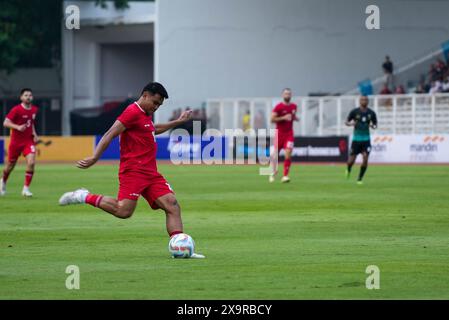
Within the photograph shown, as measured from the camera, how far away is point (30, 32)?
223ft

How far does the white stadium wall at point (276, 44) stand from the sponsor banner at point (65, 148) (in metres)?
5.80

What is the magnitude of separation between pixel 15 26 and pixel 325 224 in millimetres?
49747

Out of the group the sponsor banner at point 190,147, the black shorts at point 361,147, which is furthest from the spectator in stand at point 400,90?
the black shorts at point 361,147

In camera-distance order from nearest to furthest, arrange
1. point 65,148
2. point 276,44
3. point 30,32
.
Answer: point 65,148, point 276,44, point 30,32

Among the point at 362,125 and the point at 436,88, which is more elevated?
the point at 436,88

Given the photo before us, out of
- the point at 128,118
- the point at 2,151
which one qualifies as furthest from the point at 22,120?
the point at 2,151

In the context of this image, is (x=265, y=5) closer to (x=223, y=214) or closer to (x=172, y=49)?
(x=172, y=49)

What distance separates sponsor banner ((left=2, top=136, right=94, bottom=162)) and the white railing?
621cm

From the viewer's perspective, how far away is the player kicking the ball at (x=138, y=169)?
46.0 ft

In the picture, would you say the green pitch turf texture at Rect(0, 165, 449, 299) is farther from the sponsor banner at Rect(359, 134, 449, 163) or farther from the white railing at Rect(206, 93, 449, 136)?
the white railing at Rect(206, 93, 449, 136)

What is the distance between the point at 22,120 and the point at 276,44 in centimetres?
3304

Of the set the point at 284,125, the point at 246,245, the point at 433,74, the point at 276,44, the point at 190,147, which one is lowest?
the point at 246,245

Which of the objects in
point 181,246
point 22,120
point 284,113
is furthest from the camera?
point 284,113

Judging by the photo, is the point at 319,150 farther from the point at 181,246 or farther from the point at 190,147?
the point at 181,246
